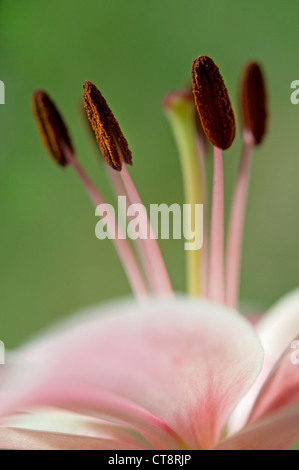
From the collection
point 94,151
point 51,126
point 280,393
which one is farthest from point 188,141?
point 94,151

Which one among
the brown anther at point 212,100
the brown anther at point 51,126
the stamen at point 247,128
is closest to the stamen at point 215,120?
the brown anther at point 212,100

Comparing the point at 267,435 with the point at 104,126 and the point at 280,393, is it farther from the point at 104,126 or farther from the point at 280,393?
the point at 104,126

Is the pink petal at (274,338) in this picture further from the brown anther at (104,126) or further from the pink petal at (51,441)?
the brown anther at (104,126)

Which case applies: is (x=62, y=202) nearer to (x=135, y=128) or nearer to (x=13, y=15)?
(x=135, y=128)

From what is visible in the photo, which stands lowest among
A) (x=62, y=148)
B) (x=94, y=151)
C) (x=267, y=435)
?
(x=267, y=435)

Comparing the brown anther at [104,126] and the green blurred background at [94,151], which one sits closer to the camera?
the brown anther at [104,126]

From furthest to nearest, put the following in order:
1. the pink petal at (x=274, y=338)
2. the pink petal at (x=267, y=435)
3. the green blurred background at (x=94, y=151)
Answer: the green blurred background at (x=94, y=151)
the pink petal at (x=274, y=338)
the pink petal at (x=267, y=435)

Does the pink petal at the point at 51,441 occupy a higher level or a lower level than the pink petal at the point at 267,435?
higher

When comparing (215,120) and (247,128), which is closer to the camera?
(215,120)
